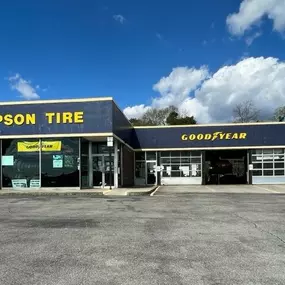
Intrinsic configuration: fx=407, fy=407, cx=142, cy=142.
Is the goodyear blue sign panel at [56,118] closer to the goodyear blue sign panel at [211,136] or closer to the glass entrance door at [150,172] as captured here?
the goodyear blue sign panel at [211,136]

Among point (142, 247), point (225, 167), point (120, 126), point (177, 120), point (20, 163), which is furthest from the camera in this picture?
point (177, 120)

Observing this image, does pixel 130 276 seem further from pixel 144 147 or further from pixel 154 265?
pixel 144 147

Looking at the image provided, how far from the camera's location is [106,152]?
25.7m

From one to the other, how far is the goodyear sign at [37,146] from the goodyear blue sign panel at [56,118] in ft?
1.94

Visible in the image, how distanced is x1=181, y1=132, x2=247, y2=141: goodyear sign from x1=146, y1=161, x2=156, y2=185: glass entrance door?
11.1 feet

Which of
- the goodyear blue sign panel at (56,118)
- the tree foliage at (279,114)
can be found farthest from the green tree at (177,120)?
the goodyear blue sign panel at (56,118)

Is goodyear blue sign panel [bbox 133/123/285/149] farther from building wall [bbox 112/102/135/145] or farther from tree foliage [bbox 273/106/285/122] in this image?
tree foliage [bbox 273/106/285/122]

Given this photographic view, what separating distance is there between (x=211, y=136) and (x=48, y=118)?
1462 centimetres

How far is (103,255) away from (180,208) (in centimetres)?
764

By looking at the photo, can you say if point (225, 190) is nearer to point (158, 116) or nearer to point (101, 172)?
point (101, 172)

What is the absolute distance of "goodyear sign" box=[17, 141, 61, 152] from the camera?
77.3 feet

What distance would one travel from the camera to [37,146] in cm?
2381

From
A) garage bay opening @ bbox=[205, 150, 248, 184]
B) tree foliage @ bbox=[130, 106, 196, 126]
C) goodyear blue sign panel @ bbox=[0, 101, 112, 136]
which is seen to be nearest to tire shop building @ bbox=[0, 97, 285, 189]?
goodyear blue sign panel @ bbox=[0, 101, 112, 136]

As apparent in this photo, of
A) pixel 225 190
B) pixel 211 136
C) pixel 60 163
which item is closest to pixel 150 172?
pixel 211 136
